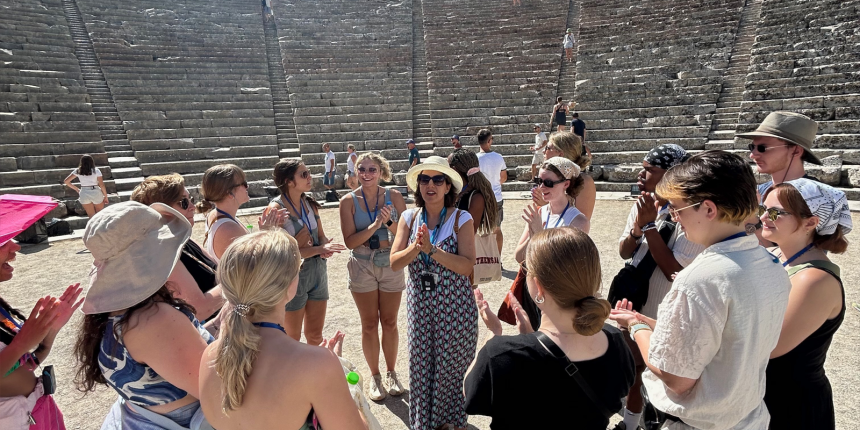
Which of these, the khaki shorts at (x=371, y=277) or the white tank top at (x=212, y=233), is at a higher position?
the white tank top at (x=212, y=233)

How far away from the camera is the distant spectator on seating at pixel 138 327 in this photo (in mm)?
1591

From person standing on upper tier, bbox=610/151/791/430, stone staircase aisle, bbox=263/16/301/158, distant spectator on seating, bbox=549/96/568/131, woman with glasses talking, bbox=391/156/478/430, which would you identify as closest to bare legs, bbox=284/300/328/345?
woman with glasses talking, bbox=391/156/478/430

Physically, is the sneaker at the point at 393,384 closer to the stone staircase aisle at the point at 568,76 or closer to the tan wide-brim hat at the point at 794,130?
the tan wide-brim hat at the point at 794,130

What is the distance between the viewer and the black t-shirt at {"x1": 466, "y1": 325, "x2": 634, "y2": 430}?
1509mm

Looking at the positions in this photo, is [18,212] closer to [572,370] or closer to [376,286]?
[376,286]

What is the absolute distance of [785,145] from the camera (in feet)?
9.29

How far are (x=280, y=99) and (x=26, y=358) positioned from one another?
14810mm

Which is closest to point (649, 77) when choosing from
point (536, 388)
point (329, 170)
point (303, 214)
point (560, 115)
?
point (560, 115)

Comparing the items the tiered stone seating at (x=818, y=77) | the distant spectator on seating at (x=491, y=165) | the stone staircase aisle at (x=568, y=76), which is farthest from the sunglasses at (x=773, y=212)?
the stone staircase aisle at (x=568, y=76)

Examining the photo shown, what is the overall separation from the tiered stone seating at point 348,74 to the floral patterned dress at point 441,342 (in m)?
10.3

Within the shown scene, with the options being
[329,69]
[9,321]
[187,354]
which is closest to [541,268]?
[187,354]

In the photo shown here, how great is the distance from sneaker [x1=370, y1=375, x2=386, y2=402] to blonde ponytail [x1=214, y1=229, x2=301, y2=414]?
2.03 metres

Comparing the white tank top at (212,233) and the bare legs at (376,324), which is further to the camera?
the bare legs at (376,324)

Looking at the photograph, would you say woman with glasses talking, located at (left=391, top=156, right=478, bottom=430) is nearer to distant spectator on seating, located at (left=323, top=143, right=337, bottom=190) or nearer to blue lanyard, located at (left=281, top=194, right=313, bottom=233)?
blue lanyard, located at (left=281, top=194, right=313, bottom=233)
